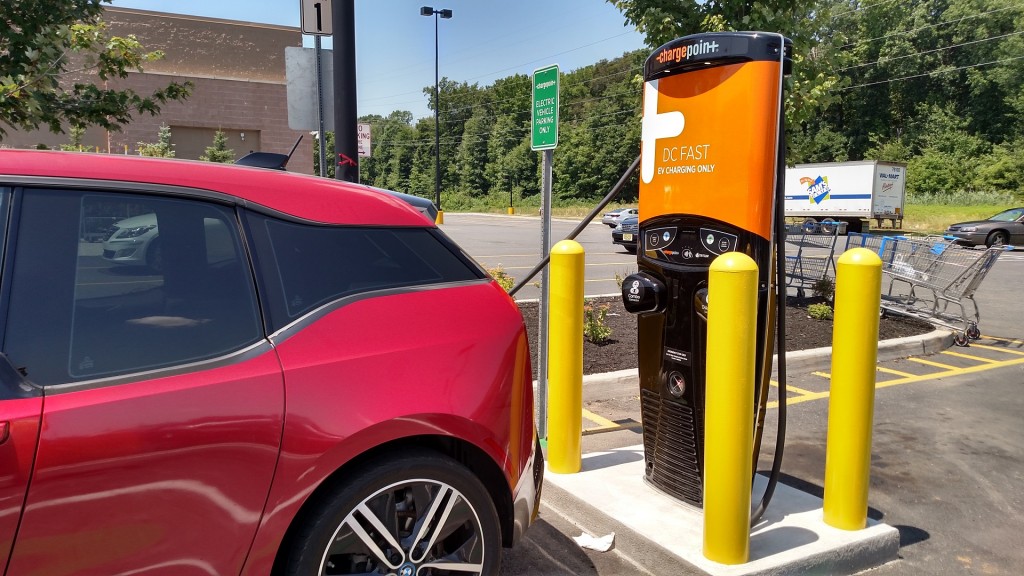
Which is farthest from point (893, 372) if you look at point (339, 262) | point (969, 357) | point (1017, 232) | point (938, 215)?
point (938, 215)

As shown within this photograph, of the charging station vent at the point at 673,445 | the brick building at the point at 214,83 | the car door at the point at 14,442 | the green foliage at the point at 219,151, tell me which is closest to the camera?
the car door at the point at 14,442

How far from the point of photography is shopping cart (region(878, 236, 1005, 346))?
8.61 metres

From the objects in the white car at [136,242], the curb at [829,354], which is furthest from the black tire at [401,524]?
the curb at [829,354]

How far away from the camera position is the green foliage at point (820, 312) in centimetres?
898

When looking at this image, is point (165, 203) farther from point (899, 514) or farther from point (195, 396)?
point (899, 514)

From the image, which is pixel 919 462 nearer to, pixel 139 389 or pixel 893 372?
pixel 893 372

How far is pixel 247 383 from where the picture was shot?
2.19m

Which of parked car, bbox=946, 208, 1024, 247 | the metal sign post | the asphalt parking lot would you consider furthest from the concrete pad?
parked car, bbox=946, 208, 1024, 247

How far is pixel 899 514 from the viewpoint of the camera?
414cm

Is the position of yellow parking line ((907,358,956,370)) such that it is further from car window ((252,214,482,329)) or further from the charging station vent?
car window ((252,214,482,329))

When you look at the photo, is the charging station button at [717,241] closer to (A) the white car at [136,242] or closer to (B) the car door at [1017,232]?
(A) the white car at [136,242]

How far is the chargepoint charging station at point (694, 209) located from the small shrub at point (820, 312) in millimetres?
5712

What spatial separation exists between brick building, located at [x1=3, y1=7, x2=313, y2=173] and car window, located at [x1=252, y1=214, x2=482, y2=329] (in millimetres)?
21811

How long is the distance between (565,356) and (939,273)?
6.92 metres
